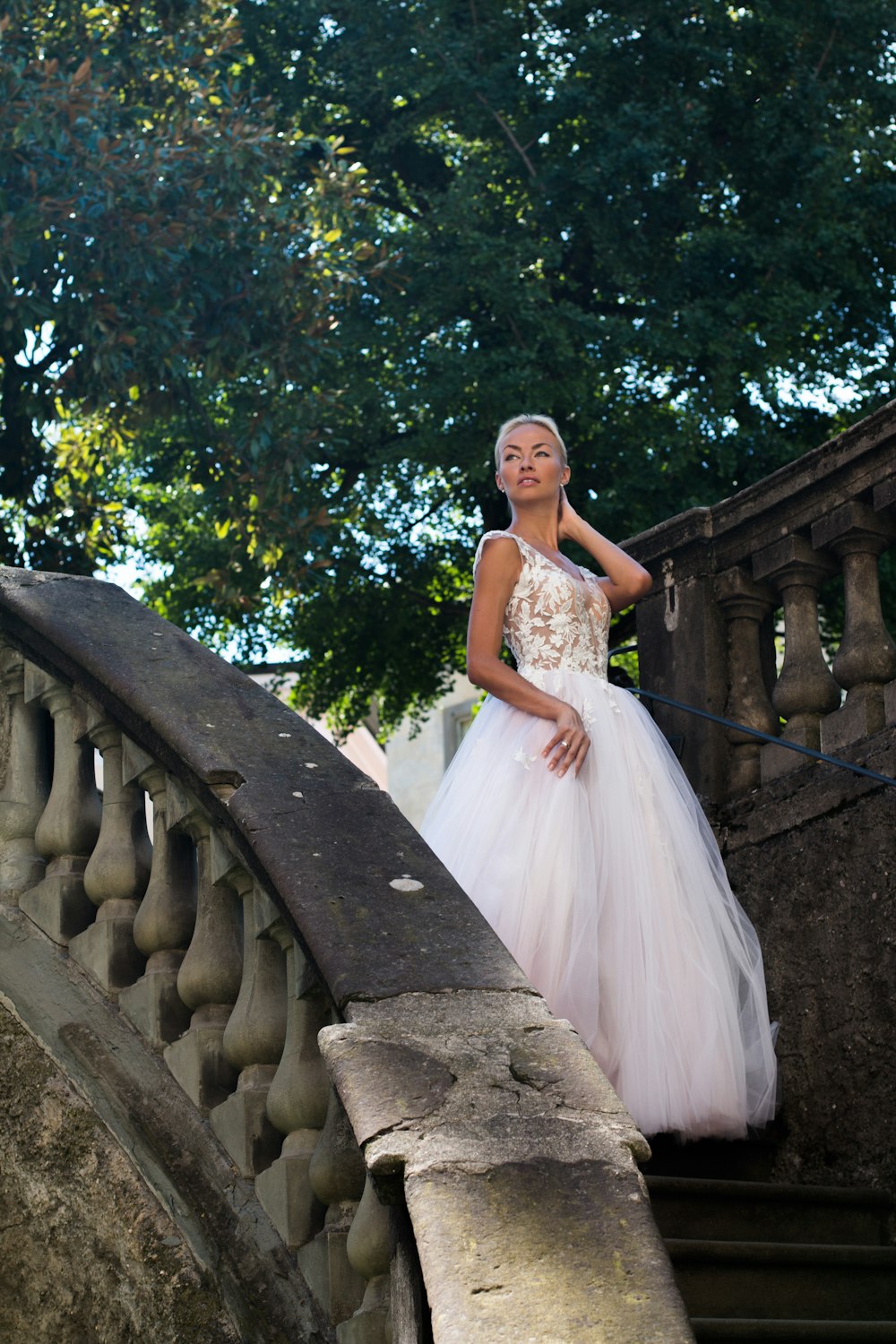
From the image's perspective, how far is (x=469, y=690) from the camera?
2700cm

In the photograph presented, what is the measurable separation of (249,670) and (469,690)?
11.7 meters

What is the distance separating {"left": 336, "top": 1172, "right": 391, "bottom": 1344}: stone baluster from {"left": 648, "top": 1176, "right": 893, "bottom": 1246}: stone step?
125cm

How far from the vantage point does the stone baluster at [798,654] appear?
5.23 m

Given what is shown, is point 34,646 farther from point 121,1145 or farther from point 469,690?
point 469,690

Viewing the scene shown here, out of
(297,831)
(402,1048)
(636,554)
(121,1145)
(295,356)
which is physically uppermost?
(295,356)

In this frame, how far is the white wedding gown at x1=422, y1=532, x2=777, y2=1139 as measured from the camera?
14.0 feet

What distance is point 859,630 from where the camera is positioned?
5051 millimetres

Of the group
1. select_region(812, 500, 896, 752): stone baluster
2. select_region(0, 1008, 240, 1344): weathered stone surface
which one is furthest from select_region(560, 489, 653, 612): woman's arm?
select_region(0, 1008, 240, 1344): weathered stone surface

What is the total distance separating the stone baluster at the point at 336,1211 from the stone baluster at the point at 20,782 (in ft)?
4.61

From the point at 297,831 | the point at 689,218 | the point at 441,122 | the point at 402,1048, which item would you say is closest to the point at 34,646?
the point at 297,831

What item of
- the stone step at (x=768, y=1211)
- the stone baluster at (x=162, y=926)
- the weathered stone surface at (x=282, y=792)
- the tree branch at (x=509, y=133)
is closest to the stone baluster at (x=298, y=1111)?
the weathered stone surface at (x=282, y=792)

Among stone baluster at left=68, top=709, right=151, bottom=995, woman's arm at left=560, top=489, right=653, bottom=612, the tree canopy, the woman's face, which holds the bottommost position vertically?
stone baluster at left=68, top=709, right=151, bottom=995

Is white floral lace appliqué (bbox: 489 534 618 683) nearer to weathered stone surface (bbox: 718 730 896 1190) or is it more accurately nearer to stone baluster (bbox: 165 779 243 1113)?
weathered stone surface (bbox: 718 730 896 1190)

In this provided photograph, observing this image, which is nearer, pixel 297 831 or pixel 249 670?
pixel 297 831
